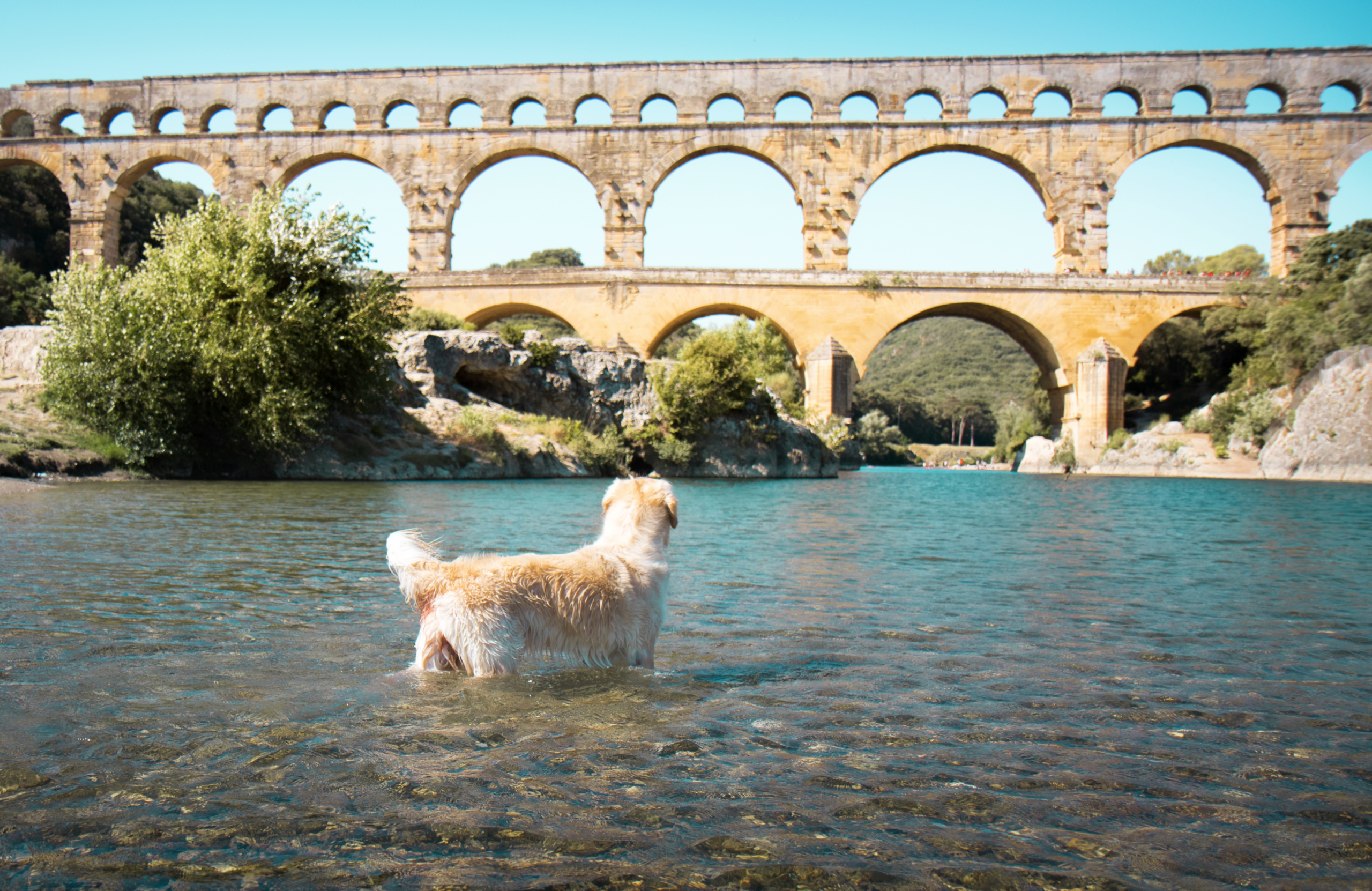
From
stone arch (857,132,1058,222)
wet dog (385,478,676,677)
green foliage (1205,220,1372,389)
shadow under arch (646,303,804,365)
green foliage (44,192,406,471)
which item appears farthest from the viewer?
stone arch (857,132,1058,222)

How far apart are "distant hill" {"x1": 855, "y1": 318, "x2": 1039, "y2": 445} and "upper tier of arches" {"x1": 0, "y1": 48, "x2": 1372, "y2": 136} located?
130 ft

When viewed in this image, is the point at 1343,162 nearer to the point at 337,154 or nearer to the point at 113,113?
the point at 337,154

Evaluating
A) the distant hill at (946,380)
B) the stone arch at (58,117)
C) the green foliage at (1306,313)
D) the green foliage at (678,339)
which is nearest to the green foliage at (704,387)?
the green foliage at (1306,313)

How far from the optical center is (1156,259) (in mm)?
78812

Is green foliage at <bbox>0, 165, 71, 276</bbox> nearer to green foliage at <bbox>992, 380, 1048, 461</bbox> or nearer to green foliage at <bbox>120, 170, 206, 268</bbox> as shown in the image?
green foliage at <bbox>120, 170, 206, 268</bbox>

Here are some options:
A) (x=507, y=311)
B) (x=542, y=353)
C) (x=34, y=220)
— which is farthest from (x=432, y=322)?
(x=34, y=220)

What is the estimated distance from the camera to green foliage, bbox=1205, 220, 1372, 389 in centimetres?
2948

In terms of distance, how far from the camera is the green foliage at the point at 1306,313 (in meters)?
29.5

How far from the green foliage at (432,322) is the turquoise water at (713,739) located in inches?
948

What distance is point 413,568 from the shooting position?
3150 mm

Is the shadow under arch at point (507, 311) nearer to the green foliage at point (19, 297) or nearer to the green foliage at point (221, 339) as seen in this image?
the green foliage at point (19, 297)

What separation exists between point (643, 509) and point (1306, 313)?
35789 mm

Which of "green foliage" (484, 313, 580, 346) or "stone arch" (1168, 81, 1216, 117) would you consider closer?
"stone arch" (1168, 81, 1216, 117)

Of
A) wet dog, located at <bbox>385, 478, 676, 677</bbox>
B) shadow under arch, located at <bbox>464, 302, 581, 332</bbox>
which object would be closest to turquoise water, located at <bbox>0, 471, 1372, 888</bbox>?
wet dog, located at <bbox>385, 478, 676, 677</bbox>
